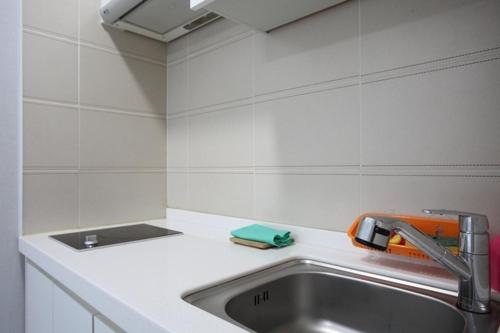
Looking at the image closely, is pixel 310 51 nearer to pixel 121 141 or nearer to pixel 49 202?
pixel 121 141

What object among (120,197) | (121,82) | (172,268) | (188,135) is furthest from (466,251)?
(121,82)

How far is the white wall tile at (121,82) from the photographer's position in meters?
1.39

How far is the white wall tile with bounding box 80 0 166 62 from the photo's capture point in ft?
4.52

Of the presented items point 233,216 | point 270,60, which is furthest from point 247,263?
point 270,60

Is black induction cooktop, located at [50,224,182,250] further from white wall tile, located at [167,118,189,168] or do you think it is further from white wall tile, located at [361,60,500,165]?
white wall tile, located at [361,60,500,165]

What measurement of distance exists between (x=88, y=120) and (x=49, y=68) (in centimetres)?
25

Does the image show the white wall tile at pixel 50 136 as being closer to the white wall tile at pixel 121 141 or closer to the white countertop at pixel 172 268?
the white wall tile at pixel 121 141

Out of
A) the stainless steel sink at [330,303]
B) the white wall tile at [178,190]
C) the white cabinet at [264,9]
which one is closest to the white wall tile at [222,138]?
the white wall tile at [178,190]

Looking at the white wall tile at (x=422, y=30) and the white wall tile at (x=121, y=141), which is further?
the white wall tile at (x=121, y=141)

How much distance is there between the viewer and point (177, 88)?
5.27 ft

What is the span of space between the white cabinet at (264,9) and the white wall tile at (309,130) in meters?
0.27

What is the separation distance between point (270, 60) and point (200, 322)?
944mm

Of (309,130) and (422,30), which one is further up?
(422,30)

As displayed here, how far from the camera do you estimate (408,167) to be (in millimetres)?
857
